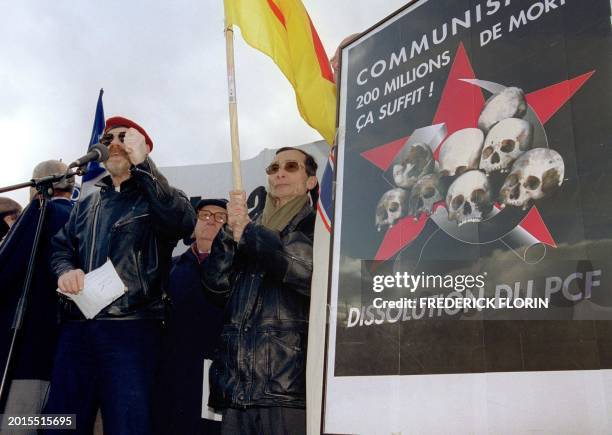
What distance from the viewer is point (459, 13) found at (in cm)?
313

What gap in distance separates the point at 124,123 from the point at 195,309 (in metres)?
1.23

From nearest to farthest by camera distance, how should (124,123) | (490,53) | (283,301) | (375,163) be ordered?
(490,53) → (375,163) → (283,301) → (124,123)

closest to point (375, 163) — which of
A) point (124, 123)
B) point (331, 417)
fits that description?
point (331, 417)

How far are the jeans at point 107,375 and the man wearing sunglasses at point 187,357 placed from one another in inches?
21.2

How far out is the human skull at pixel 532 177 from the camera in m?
2.51

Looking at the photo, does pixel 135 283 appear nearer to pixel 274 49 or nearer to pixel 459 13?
pixel 274 49

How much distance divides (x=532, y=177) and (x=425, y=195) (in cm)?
55

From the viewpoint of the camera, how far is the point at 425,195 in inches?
119

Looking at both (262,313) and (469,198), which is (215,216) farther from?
(469,198)

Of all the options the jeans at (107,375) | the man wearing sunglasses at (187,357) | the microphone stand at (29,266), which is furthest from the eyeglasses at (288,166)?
the jeans at (107,375)

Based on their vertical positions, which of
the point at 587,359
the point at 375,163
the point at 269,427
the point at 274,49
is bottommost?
the point at 269,427

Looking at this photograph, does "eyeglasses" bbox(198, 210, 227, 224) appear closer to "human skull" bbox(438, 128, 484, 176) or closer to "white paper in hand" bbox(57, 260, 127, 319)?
"white paper in hand" bbox(57, 260, 127, 319)

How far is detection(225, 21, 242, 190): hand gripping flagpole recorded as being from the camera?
11.9 feet

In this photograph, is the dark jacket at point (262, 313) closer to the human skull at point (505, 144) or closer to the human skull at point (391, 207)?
the human skull at point (391, 207)
